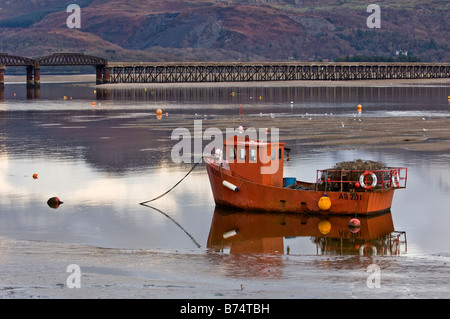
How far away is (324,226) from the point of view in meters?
30.2

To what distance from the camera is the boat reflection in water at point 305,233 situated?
89.4 ft

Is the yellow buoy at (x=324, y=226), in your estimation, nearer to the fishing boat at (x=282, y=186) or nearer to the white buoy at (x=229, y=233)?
the fishing boat at (x=282, y=186)

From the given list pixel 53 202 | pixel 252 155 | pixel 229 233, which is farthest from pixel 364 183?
pixel 53 202

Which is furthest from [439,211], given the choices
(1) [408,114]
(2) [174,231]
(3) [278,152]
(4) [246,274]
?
(1) [408,114]

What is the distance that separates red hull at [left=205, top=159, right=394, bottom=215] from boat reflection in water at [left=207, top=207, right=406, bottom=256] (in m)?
0.28

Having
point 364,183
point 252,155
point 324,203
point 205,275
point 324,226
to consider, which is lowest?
point 205,275

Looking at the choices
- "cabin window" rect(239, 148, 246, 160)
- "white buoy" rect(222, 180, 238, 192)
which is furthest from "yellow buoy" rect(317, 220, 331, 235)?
"cabin window" rect(239, 148, 246, 160)

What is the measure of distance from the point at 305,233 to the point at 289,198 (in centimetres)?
254

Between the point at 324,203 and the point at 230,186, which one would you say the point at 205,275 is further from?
the point at 230,186

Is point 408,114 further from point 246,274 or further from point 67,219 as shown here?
point 246,274

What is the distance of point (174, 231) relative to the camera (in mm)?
29672

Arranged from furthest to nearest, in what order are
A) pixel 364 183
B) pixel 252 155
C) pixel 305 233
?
1. pixel 252 155
2. pixel 364 183
3. pixel 305 233

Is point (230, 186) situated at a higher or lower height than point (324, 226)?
higher

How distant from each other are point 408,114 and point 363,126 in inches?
689
